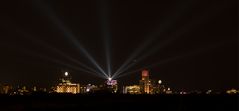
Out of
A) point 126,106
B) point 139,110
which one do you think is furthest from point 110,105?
point 139,110

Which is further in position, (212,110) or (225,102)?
(225,102)

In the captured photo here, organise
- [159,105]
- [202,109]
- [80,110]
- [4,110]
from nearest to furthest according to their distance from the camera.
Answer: [4,110] < [80,110] < [202,109] < [159,105]

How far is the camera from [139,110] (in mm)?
44906

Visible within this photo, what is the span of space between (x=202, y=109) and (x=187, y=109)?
103 inches

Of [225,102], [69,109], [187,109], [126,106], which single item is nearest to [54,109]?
[69,109]

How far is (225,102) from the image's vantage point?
176ft

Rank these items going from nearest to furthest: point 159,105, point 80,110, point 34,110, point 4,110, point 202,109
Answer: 1. point 4,110
2. point 34,110
3. point 80,110
4. point 202,109
5. point 159,105

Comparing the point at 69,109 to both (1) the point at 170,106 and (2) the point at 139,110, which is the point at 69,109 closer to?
(2) the point at 139,110

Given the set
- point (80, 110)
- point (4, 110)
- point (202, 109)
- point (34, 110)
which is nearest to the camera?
point (4, 110)

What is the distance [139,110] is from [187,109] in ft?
14.7

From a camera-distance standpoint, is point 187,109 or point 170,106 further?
point 170,106

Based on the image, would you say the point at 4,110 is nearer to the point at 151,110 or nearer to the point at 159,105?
the point at 151,110

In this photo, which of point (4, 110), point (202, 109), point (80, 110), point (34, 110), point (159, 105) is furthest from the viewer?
point (159, 105)

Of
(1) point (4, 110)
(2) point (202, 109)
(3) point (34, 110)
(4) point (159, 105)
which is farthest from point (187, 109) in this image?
(1) point (4, 110)
